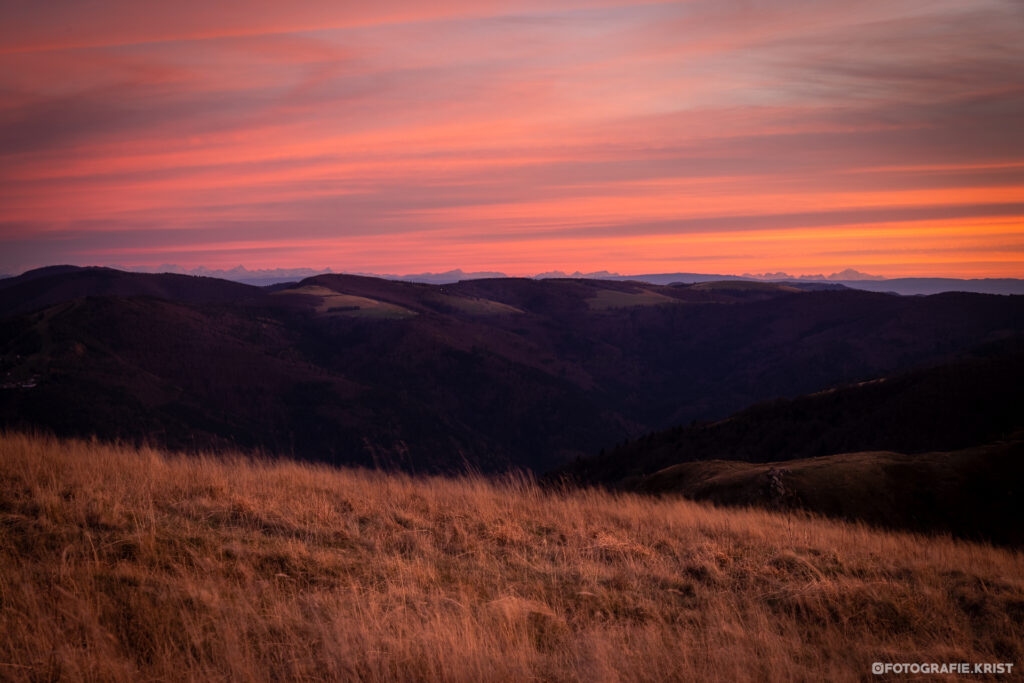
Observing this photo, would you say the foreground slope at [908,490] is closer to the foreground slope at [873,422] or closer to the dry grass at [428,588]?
the dry grass at [428,588]

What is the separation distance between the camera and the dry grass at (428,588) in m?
4.23

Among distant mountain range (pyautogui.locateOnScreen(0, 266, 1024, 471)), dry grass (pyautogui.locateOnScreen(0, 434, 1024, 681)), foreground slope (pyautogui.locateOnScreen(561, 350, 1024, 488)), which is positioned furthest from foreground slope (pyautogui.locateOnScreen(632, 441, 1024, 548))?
distant mountain range (pyautogui.locateOnScreen(0, 266, 1024, 471))

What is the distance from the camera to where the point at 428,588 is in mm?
5652

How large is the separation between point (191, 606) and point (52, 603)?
99cm

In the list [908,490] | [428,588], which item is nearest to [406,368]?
[908,490]

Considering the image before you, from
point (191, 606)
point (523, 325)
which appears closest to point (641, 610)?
point (191, 606)

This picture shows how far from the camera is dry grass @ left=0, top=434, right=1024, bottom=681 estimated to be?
423cm

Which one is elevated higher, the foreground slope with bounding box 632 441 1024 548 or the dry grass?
the dry grass

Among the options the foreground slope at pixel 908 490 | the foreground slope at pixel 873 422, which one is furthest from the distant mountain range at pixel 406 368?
the foreground slope at pixel 908 490

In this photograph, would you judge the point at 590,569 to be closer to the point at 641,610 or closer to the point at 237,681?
the point at 641,610

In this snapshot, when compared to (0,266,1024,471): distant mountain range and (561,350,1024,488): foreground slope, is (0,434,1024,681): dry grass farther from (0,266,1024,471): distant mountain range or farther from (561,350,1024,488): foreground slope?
(0,266,1024,471): distant mountain range

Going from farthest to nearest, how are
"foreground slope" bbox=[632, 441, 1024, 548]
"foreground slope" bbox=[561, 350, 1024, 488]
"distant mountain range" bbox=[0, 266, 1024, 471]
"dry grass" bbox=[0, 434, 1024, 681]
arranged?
"distant mountain range" bbox=[0, 266, 1024, 471], "foreground slope" bbox=[561, 350, 1024, 488], "foreground slope" bbox=[632, 441, 1024, 548], "dry grass" bbox=[0, 434, 1024, 681]

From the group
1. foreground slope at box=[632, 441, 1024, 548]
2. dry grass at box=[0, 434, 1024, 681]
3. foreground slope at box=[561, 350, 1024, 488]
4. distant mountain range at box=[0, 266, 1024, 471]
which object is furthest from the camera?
distant mountain range at box=[0, 266, 1024, 471]

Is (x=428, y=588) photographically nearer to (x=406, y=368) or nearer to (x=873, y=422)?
(x=873, y=422)
